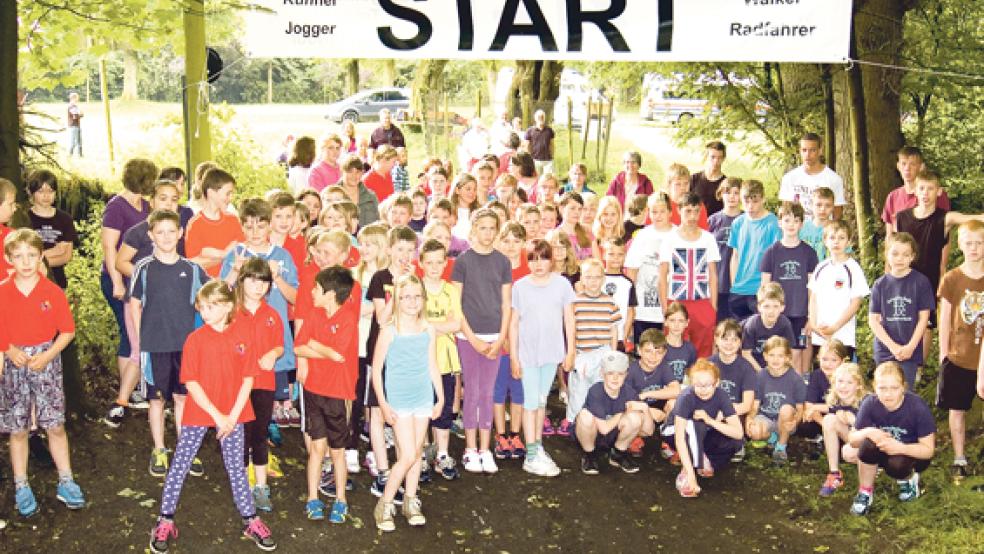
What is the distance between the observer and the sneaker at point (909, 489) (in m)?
7.01

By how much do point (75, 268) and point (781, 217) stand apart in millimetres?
6444

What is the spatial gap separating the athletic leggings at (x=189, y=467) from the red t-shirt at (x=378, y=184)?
17.6 feet

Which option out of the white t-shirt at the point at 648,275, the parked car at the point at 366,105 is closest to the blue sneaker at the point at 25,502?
the white t-shirt at the point at 648,275

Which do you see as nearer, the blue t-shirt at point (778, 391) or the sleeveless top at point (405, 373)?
the sleeveless top at point (405, 373)

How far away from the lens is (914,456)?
6898 millimetres

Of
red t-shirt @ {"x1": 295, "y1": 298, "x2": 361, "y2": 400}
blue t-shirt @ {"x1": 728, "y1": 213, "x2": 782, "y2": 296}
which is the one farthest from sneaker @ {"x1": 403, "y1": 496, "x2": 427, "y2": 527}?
blue t-shirt @ {"x1": 728, "y1": 213, "x2": 782, "y2": 296}

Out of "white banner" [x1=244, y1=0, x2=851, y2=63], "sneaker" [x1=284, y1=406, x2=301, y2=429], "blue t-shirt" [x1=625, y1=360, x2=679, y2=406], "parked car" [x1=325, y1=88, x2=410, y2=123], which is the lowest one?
"sneaker" [x1=284, y1=406, x2=301, y2=429]

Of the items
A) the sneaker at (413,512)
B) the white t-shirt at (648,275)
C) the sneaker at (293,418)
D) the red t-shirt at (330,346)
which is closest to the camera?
the red t-shirt at (330,346)

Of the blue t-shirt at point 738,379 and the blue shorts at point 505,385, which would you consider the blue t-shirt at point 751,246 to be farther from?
the blue shorts at point 505,385

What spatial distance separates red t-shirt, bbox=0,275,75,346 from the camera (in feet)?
20.4

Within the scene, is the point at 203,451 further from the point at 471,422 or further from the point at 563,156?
the point at 563,156

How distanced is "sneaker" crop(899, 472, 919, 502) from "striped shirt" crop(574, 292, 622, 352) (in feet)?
7.78

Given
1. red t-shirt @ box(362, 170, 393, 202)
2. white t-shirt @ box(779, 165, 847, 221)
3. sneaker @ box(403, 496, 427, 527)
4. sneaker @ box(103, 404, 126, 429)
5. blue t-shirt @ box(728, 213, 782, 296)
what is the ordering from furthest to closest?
red t-shirt @ box(362, 170, 393, 202), white t-shirt @ box(779, 165, 847, 221), blue t-shirt @ box(728, 213, 782, 296), sneaker @ box(103, 404, 126, 429), sneaker @ box(403, 496, 427, 527)

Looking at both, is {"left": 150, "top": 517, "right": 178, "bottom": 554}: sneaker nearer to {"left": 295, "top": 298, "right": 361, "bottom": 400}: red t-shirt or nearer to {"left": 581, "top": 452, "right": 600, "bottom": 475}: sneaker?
Result: {"left": 295, "top": 298, "right": 361, "bottom": 400}: red t-shirt
